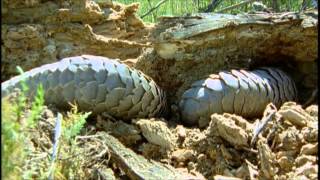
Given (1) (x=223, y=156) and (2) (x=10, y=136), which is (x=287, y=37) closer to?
(1) (x=223, y=156)

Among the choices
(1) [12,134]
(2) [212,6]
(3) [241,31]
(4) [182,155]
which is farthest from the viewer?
(2) [212,6]

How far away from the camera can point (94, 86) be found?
311cm

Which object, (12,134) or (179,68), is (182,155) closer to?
(179,68)

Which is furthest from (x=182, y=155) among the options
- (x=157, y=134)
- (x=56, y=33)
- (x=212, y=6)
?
(x=212, y=6)

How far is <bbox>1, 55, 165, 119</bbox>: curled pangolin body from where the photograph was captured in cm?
308

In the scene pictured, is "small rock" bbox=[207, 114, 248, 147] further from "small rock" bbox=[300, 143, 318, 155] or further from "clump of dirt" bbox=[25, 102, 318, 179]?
"small rock" bbox=[300, 143, 318, 155]

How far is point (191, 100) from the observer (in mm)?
3312

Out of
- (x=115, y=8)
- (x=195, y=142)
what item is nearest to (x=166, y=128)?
(x=195, y=142)

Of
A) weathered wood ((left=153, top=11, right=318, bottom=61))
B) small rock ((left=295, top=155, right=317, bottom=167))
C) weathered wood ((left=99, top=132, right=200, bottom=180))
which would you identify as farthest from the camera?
weathered wood ((left=153, top=11, right=318, bottom=61))

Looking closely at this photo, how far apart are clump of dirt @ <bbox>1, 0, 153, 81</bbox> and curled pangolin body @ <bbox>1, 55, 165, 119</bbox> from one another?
2.18 ft

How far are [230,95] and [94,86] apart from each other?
0.62 m

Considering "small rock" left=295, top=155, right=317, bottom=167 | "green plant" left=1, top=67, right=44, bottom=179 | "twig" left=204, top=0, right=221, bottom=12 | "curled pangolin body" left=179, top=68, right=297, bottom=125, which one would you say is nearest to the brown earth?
"small rock" left=295, top=155, right=317, bottom=167

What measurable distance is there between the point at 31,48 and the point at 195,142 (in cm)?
129

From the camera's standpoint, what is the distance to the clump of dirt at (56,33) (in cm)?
377
